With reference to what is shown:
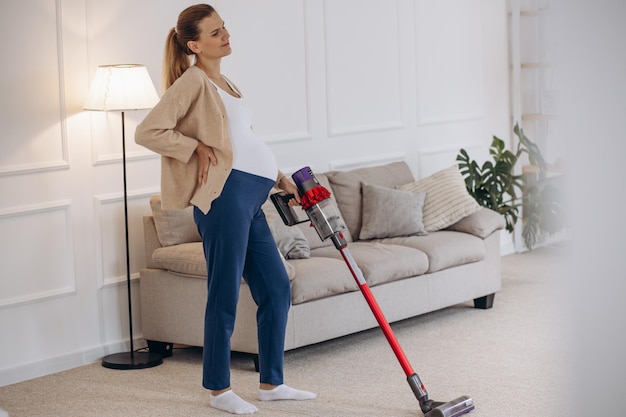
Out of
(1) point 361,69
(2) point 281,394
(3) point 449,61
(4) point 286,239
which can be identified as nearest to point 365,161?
(1) point 361,69

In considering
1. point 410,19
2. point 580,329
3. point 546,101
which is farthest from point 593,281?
point 546,101

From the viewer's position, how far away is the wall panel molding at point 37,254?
3842 millimetres

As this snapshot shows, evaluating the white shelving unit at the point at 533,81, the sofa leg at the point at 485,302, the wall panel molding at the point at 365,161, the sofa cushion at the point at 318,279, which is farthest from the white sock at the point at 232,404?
the white shelving unit at the point at 533,81

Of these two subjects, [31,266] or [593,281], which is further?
[31,266]

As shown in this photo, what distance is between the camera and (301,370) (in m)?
3.85

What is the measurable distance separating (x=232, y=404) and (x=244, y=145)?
3.06ft

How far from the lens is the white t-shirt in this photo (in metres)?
3.12

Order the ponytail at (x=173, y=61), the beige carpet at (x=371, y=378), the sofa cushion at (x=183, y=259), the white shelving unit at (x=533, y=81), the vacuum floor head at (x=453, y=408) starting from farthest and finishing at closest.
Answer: the white shelving unit at (x=533, y=81)
the sofa cushion at (x=183, y=259)
the beige carpet at (x=371, y=378)
the ponytail at (x=173, y=61)
the vacuum floor head at (x=453, y=408)

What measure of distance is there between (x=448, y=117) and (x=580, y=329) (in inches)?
216

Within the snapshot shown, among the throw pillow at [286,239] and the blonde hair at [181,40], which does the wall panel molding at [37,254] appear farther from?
the blonde hair at [181,40]

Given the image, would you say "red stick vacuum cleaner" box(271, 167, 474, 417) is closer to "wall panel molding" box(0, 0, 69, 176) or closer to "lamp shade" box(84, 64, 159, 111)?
"lamp shade" box(84, 64, 159, 111)

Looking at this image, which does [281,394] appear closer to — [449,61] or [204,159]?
[204,159]

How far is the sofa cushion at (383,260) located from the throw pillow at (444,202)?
0.41 metres

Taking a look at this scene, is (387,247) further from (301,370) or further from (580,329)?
(580,329)
